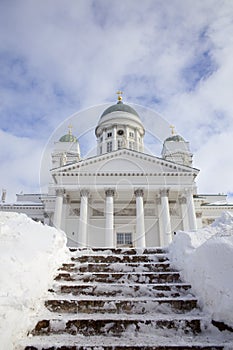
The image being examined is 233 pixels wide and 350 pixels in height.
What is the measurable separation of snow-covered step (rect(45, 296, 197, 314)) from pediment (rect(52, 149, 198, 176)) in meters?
18.5

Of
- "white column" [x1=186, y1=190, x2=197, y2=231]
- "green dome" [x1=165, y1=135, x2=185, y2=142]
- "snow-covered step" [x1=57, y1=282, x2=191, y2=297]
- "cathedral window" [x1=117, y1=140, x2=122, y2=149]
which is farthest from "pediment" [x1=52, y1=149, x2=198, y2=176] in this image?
"snow-covered step" [x1=57, y1=282, x2=191, y2=297]

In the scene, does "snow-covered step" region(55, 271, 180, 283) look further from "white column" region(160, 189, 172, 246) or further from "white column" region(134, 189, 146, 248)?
"white column" region(160, 189, 172, 246)

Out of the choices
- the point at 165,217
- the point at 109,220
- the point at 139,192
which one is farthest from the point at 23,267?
the point at 139,192

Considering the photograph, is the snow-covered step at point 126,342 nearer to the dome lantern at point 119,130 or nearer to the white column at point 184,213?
the white column at point 184,213

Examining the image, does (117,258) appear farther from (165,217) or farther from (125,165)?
(125,165)

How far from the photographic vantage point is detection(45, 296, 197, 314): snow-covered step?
4133mm

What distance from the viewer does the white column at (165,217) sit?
20.8 metres

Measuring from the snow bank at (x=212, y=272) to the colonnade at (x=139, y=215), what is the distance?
15242 millimetres

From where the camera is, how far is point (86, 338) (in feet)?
11.2

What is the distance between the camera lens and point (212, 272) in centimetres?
405

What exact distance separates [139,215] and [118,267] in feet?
50.2

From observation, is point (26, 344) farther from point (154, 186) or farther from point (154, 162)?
point (154, 162)

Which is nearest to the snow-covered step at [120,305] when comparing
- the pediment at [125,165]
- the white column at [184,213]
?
the pediment at [125,165]

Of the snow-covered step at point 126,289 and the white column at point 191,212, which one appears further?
the white column at point 191,212
